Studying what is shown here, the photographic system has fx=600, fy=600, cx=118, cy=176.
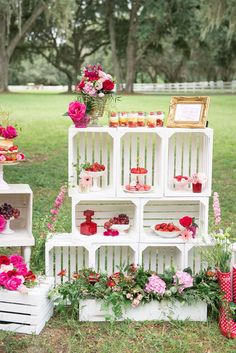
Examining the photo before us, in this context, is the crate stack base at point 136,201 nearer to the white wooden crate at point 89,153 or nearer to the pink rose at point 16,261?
the white wooden crate at point 89,153

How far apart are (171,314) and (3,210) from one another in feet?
4.71

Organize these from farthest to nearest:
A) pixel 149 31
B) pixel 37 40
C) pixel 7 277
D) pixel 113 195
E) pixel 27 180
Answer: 1. pixel 37 40
2. pixel 149 31
3. pixel 27 180
4. pixel 113 195
5. pixel 7 277

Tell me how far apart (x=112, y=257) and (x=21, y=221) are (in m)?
0.79

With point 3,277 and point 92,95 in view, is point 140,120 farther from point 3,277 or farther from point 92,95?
point 3,277

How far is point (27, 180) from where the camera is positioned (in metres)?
8.47

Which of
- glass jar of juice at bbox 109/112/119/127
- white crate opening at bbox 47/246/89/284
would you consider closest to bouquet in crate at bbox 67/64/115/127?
glass jar of juice at bbox 109/112/119/127

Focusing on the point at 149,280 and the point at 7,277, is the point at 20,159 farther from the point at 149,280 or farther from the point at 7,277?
the point at 149,280

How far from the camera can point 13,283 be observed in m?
3.78

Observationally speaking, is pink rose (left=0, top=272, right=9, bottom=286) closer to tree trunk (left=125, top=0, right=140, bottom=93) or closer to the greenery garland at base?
the greenery garland at base

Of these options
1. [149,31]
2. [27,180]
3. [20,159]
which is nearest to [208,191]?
[20,159]

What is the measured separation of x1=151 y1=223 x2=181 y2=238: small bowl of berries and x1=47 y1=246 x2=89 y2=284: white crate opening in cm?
55

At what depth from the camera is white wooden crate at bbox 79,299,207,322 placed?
3.94m

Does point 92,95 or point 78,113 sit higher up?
point 92,95

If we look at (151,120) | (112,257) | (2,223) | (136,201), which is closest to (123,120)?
(151,120)
